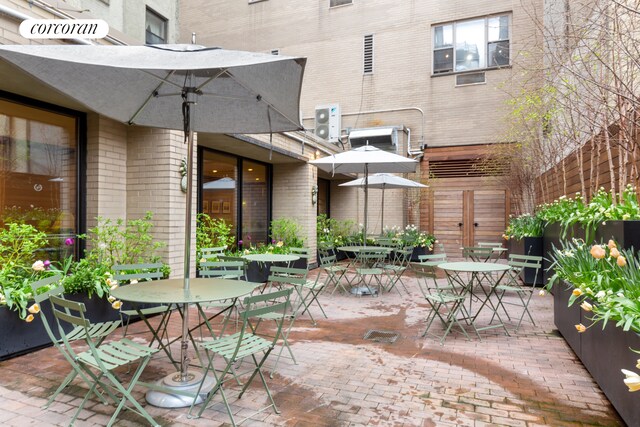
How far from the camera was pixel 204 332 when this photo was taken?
16.0 feet

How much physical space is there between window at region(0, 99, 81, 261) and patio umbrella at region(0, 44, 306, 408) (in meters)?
2.25

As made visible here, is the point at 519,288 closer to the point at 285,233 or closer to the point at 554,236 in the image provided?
the point at 554,236

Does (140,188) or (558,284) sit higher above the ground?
(140,188)

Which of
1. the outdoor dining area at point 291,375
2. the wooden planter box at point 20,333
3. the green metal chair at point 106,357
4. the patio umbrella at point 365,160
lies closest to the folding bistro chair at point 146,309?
the outdoor dining area at point 291,375

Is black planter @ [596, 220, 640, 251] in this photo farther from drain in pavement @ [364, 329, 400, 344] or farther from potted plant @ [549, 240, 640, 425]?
drain in pavement @ [364, 329, 400, 344]

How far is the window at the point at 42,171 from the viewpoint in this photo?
4926mm

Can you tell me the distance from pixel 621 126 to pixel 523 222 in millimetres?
5394

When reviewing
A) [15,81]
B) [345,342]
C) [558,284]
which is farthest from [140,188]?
[558,284]

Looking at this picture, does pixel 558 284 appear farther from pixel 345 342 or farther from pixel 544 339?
pixel 345 342

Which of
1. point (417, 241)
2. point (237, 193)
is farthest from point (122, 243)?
point (417, 241)

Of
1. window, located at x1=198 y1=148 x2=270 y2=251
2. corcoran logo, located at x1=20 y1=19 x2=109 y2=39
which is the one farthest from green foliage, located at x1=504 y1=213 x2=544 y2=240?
corcoran logo, located at x1=20 y1=19 x2=109 y2=39

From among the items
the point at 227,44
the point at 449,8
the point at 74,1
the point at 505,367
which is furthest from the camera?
the point at 227,44

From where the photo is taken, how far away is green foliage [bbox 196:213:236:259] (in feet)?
23.4

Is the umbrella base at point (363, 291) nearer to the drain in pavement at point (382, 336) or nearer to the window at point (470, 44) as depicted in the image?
the drain in pavement at point (382, 336)
